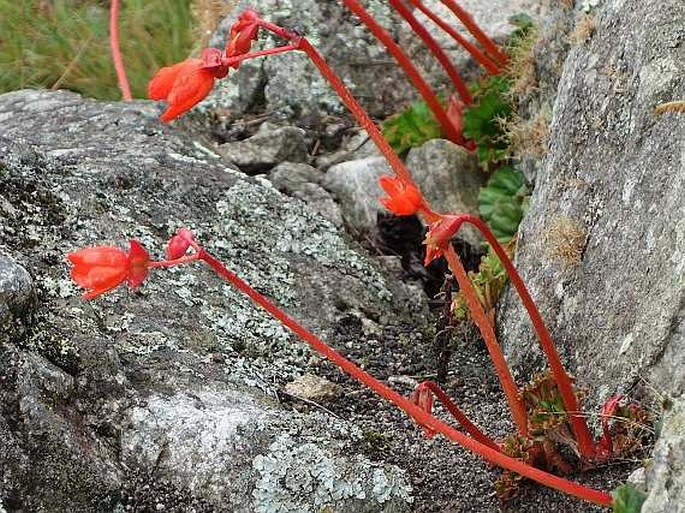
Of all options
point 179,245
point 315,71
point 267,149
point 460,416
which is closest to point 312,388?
point 460,416

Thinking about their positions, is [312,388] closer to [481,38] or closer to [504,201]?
[504,201]

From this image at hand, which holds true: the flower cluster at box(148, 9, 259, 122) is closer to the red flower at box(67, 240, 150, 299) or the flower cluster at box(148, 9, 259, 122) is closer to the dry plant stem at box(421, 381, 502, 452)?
the red flower at box(67, 240, 150, 299)

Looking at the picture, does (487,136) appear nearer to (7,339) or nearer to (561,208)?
(561,208)

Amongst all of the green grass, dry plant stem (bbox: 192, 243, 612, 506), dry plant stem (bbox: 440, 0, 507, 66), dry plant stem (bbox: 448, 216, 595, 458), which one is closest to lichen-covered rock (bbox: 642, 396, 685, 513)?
dry plant stem (bbox: 192, 243, 612, 506)

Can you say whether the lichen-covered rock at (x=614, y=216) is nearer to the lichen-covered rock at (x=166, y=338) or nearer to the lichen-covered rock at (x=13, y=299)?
the lichen-covered rock at (x=166, y=338)

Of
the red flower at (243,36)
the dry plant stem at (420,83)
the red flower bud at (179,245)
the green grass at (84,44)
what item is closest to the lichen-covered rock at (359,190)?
the dry plant stem at (420,83)

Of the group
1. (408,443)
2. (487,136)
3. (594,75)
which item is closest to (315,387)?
(408,443)
